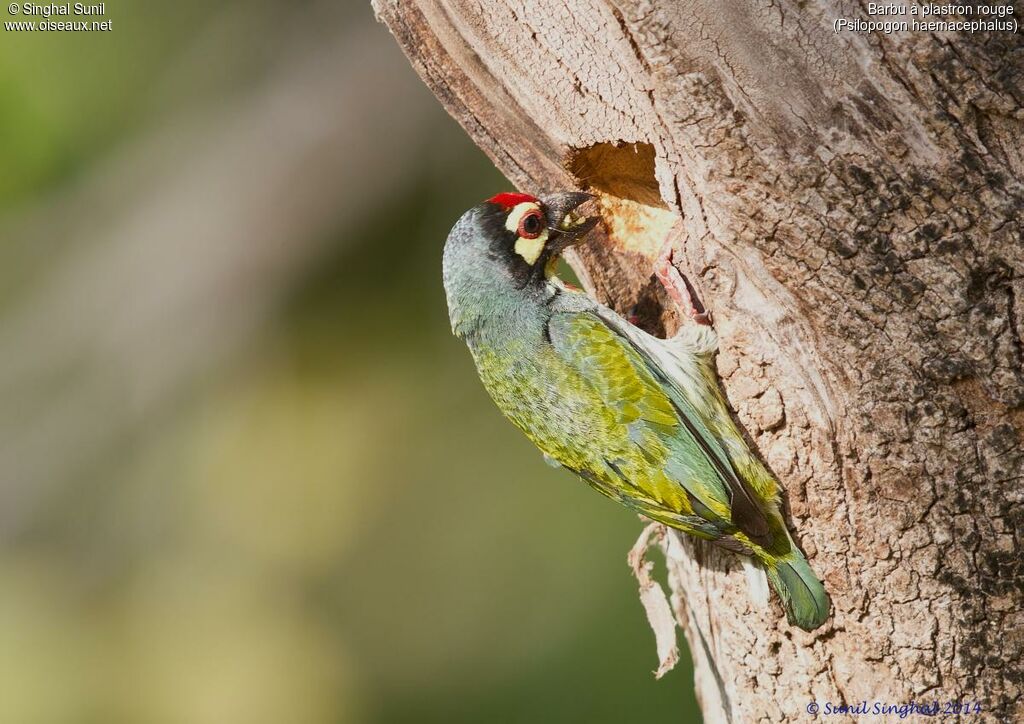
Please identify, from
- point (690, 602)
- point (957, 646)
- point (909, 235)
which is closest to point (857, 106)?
point (909, 235)

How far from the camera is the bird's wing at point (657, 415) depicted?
2363mm

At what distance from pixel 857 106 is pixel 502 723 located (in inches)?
201

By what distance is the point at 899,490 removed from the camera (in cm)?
218

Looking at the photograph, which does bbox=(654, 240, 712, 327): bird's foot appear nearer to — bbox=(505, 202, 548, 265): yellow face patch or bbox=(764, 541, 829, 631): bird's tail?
bbox=(505, 202, 548, 265): yellow face patch

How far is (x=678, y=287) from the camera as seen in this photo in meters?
2.59

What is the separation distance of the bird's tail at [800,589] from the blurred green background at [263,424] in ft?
11.2

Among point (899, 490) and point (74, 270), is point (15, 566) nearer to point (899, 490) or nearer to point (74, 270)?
point (74, 270)

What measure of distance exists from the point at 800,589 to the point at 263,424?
14.8 ft

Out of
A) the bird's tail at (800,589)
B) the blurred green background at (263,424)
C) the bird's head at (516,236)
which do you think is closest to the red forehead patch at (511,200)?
the bird's head at (516,236)

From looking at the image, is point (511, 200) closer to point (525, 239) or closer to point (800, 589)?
point (525, 239)

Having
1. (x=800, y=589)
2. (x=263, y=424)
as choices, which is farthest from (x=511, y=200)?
(x=263, y=424)

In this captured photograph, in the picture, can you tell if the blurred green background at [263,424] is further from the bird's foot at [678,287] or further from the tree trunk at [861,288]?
the tree trunk at [861,288]

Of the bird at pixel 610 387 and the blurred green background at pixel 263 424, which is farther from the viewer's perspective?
the blurred green background at pixel 263 424

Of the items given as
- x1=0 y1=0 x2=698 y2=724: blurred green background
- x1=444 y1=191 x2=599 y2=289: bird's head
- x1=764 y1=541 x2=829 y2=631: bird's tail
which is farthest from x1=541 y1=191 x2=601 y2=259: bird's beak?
x1=0 y1=0 x2=698 y2=724: blurred green background
